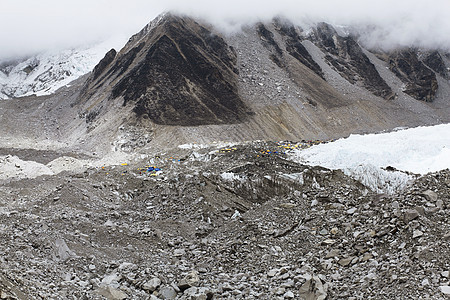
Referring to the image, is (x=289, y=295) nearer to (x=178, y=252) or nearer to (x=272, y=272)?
(x=272, y=272)

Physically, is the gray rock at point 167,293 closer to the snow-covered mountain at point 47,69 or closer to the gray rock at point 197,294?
the gray rock at point 197,294

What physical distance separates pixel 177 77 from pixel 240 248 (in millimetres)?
35192

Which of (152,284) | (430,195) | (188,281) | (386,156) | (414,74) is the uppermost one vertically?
(430,195)

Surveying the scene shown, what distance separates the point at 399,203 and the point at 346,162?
958 cm

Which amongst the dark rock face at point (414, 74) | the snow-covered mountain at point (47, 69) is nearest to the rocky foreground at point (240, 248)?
the dark rock face at point (414, 74)

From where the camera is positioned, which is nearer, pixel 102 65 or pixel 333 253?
pixel 333 253

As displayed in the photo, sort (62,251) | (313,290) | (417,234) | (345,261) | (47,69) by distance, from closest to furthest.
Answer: (313,290)
(417,234)
(345,261)
(62,251)
(47,69)

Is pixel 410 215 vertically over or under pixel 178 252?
over

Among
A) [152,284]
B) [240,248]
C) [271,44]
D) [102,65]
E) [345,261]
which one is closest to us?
[345,261]

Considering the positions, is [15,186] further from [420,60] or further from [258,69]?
[420,60]

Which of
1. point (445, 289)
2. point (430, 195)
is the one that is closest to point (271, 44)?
point (430, 195)

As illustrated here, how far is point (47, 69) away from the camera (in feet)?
297

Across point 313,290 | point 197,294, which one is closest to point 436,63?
point 313,290

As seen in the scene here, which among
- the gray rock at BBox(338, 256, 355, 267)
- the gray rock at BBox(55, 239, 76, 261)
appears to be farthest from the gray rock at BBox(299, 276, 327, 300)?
the gray rock at BBox(55, 239, 76, 261)
